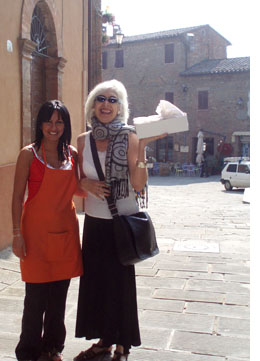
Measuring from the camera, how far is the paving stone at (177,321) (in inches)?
143

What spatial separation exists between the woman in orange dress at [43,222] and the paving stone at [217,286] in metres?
2.12

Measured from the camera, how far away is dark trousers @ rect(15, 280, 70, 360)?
9.38ft

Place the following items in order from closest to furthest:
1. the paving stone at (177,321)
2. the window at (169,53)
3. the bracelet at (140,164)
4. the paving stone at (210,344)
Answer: the bracelet at (140,164), the paving stone at (210,344), the paving stone at (177,321), the window at (169,53)

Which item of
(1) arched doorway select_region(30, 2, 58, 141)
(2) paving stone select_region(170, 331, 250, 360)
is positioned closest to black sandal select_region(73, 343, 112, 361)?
(2) paving stone select_region(170, 331, 250, 360)

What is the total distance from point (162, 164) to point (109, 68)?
33.6 feet

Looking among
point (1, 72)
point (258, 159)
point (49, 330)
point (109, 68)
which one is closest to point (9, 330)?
point (49, 330)

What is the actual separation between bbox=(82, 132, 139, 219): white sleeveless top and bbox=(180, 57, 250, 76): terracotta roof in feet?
95.1

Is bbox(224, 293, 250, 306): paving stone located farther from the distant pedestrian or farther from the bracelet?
the distant pedestrian

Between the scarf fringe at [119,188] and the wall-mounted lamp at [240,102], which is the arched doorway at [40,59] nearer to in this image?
the scarf fringe at [119,188]

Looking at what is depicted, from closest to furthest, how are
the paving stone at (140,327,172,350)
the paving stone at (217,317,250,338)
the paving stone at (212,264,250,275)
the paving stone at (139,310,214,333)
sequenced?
1. the paving stone at (140,327,172,350)
2. the paving stone at (217,317,250,338)
3. the paving stone at (139,310,214,333)
4. the paving stone at (212,264,250,275)

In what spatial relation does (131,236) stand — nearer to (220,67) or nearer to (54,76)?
(54,76)

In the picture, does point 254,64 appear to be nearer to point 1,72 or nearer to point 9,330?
point 9,330

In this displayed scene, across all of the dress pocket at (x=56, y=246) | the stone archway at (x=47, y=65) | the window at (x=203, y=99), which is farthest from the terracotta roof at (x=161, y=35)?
the dress pocket at (x=56, y=246)

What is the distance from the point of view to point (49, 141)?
2.95 m
